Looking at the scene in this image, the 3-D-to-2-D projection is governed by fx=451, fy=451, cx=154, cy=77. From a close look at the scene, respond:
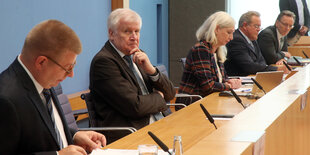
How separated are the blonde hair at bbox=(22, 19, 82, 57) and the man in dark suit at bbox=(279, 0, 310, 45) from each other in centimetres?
648

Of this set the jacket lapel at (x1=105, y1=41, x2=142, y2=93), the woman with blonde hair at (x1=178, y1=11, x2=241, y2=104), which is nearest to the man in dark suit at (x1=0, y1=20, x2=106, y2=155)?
the jacket lapel at (x1=105, y1=41, x2=142, y2=93)

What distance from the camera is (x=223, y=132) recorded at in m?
1.54

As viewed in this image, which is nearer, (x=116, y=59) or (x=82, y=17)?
(x=116, y=59)

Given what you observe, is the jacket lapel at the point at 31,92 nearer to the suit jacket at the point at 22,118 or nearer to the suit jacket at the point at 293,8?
the suit jacket at the point at 22,118

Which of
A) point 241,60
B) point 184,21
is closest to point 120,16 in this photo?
point 241,60

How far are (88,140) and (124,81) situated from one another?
93 cm

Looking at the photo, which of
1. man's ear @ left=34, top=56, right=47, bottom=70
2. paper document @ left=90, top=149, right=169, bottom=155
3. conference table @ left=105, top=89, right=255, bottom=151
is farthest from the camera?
conference table @ left=105, top=89, right=255, bottom=151

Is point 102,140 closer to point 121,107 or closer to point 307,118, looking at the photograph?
point 121,107

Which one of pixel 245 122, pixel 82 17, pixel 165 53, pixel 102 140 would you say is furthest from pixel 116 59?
pixel 165 53

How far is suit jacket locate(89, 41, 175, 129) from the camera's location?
3014mm

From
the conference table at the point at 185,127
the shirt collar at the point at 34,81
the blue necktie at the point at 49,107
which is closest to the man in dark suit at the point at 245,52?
the conference table at the point at 185,127

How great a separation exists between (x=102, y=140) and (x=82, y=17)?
135 inches

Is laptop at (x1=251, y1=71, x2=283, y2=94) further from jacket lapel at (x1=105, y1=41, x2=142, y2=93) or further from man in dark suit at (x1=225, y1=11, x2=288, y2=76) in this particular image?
man in dark suit at (x1=225, y1=11, x2=288, y2=76)

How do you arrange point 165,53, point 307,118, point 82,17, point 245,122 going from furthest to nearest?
point 165,53
point 82,17
point 307,118
point 245,122
